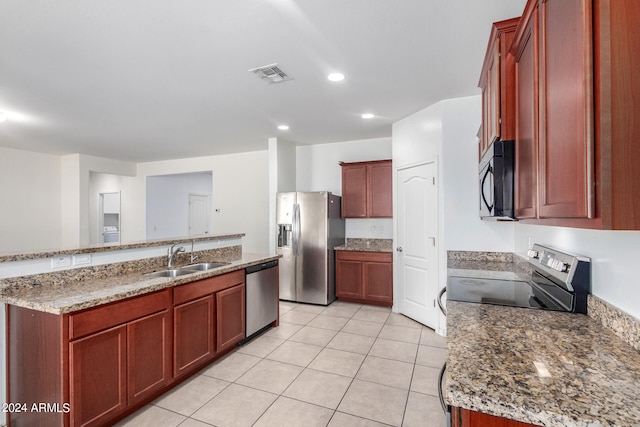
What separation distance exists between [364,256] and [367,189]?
1.03 m

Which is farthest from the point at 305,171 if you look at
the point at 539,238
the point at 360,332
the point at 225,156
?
the point at 539,238

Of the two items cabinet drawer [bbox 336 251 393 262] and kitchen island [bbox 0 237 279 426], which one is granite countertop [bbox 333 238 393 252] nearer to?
cabinet drawer [bbox 336 251 393 262]

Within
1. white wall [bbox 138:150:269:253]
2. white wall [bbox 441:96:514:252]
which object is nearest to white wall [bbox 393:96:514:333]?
white wall [bbox 441:96:514:252]

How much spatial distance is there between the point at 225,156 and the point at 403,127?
3.80m

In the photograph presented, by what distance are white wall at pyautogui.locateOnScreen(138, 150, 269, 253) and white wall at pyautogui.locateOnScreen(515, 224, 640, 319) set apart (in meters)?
4.96

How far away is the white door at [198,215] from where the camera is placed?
27.0 ft

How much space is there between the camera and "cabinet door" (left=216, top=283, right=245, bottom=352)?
9.22 feet

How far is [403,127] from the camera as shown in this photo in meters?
4.06

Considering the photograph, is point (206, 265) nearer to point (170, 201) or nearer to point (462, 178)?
point (462, 178)

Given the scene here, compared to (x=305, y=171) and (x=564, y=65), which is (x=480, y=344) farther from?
(x=305, y=171)

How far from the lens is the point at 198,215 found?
331 inches

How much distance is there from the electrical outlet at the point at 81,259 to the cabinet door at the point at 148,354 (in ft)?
2.27

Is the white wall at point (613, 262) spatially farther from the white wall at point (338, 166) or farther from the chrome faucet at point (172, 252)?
the white wall at point (338, 166)

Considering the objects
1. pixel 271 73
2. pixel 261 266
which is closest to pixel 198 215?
pixel 261 266
